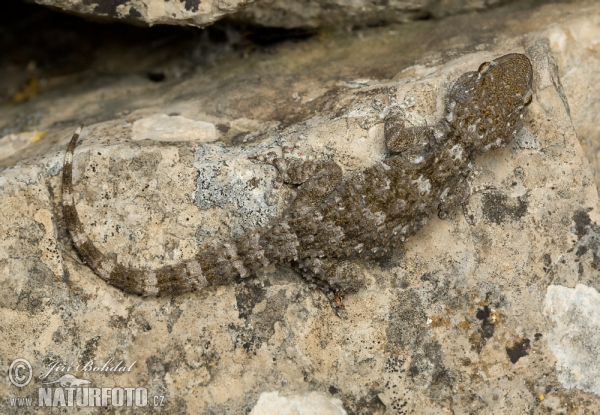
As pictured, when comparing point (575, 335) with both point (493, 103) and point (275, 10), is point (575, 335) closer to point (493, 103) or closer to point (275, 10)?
point (493, 103)

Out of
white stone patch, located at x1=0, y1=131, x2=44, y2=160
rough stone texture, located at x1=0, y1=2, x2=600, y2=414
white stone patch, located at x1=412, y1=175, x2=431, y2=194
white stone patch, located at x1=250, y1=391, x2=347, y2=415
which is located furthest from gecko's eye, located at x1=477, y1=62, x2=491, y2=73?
white stone patch, located at x1=0, y1=131, x2=44, y2=160

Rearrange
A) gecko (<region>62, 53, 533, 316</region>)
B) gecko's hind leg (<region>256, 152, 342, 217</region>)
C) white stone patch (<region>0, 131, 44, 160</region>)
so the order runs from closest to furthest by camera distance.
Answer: gecko (<region>62, 53, 533, 316</region>), gecko's hind leg (<region>256, 152, 342, 217</region>), white stone patch (<region>0, 131, 44, 160</region>)

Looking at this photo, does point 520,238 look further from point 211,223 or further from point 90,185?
point 90,185

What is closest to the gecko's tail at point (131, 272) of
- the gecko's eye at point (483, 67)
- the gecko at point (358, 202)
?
the gecko at point (358, 202)

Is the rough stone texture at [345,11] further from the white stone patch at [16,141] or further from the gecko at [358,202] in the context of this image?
the white stone patch at [16,141]

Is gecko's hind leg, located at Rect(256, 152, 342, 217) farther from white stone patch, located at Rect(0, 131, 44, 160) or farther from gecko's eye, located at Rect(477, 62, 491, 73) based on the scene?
white stone patch, located at Rect(0, 131, 44, 160)

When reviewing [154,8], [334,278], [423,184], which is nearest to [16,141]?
[154,8]
